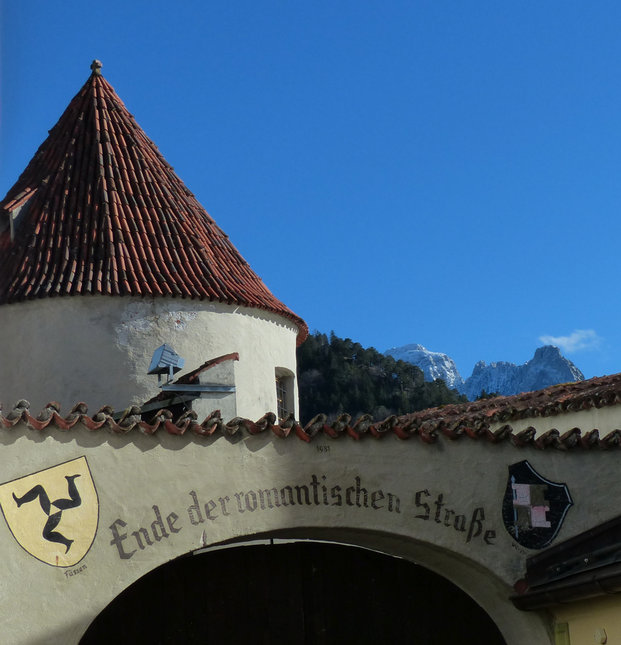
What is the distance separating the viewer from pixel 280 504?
9578mm

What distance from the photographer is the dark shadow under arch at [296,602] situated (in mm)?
10258

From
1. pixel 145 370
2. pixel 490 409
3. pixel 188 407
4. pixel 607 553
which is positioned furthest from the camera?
pixel 490 409

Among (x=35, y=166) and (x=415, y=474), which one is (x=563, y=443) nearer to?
(x=415, y=474)

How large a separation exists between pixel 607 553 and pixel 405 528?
5.89 ft

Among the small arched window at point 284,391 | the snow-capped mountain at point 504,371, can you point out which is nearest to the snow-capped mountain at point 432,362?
the snow-capped mountain at point 504,371

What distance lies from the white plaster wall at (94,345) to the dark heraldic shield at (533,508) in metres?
6.04

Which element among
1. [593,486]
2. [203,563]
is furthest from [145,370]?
[593,486]

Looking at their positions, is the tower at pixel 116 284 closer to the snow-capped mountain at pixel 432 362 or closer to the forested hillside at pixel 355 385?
the forested hillside at pixel 355 385

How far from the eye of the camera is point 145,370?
14516 millimetres

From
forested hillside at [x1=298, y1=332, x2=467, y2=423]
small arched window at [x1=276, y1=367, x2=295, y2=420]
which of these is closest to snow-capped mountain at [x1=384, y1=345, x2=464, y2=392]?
forested hillside at [x1=298, y1=332, x2=467, y2=423]

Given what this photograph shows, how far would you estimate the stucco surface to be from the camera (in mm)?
8719

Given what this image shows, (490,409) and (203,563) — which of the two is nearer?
(203,563)

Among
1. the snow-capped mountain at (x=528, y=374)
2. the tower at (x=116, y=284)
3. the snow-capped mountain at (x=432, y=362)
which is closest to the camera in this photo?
the tower at (x=116, y=284)

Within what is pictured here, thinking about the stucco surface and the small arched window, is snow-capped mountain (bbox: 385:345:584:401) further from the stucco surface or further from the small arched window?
the stucco surface
